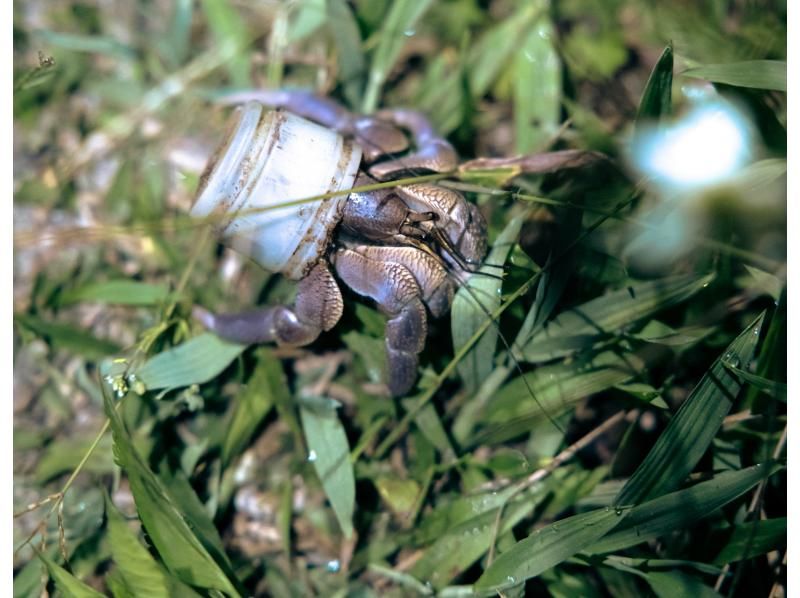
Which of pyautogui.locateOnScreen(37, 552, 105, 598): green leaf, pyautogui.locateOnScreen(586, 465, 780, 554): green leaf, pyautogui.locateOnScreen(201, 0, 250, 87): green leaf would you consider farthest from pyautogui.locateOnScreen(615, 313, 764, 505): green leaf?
pyautogui.locateOnScreen(201, 0, 250, 87): green leaf

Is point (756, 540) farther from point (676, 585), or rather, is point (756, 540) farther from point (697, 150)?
point (697, 150)

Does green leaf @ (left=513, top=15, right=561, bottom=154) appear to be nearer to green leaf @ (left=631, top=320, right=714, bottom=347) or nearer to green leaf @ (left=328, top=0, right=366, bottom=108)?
green leaf @ (left=328, top=0, right=366, bottom=108)

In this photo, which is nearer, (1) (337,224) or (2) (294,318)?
(1) (337,224)

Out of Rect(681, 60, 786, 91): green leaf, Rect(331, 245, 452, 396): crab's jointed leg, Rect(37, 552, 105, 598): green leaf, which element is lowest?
Rect(37, 552, 105, 598): green leaf

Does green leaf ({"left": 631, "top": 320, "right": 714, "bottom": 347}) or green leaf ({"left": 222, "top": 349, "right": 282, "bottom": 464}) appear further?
green leaf ({"left": 222, "top": 349, "right": 282, "bottom": 464})

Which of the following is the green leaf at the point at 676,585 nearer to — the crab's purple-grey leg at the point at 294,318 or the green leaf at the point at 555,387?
the green leaf at the point at 555,387

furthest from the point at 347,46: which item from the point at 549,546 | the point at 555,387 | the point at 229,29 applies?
the point at 549,546

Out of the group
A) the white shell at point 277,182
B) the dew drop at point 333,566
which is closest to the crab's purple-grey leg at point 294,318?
the white shell at point 277,182
